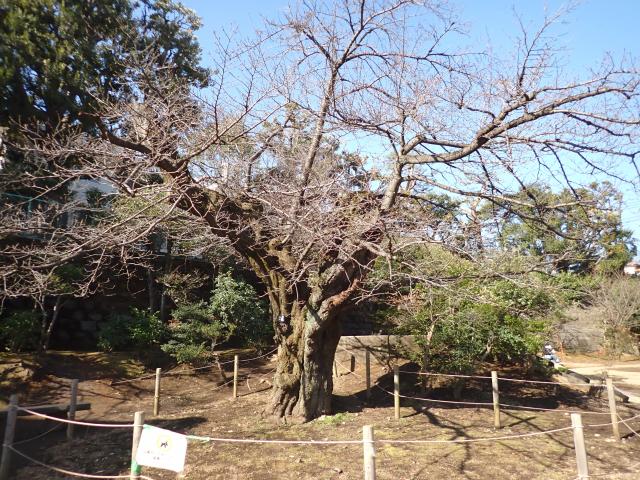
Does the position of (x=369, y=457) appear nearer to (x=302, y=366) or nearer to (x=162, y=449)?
(x=162, y=449)

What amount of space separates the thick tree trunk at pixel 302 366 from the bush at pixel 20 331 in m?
6.84

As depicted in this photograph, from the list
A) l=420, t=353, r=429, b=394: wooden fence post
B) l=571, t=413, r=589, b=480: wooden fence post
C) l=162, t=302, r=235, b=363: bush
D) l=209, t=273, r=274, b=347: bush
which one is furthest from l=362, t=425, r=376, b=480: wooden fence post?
l=209, t=273, r=274, b=347: bush

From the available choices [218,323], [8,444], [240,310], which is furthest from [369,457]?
[240,310]

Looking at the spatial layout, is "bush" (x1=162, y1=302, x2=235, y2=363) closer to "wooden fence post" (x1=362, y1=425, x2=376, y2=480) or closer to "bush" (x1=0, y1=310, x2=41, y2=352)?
"bush" (x1=0, y1=310, x2=41, y2=352)

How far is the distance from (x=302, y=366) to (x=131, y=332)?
653cm

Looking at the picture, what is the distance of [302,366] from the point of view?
7867mm

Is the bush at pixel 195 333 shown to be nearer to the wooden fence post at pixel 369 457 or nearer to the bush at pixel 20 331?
the bush at pixel 20 331

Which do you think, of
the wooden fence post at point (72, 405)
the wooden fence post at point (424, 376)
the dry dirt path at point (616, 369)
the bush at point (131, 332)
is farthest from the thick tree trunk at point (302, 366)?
the dry dirt path at point (616, 369)

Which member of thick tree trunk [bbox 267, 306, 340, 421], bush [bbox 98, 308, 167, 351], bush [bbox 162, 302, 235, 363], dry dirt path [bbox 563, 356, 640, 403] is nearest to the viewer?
thick tree trunk [bbox 267, 306, 340, 421]

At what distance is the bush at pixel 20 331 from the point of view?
11023mm

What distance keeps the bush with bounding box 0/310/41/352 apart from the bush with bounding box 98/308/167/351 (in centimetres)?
→ 155

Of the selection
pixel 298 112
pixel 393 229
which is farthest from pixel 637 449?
pixel 298 112

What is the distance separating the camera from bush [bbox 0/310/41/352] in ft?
36.2

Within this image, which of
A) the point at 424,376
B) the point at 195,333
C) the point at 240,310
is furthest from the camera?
the point at 240,310
